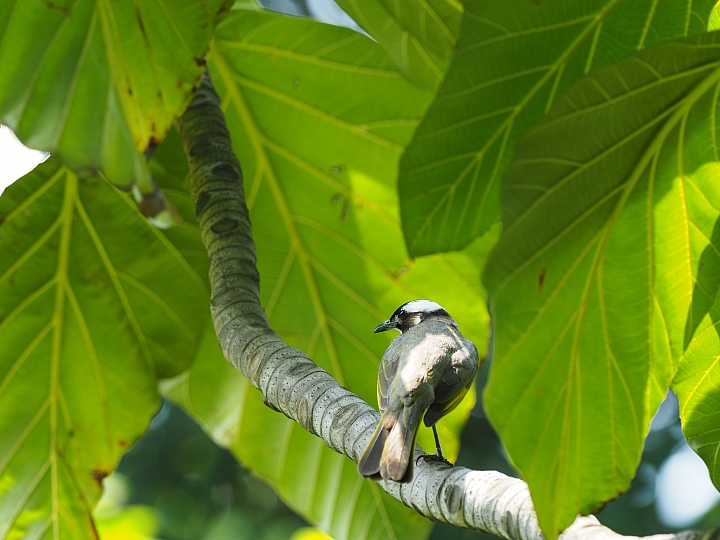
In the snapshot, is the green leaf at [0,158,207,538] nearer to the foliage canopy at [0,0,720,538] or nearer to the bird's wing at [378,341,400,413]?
the foliage canopy at [0,0,720,538]

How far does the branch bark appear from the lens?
1.04 metres

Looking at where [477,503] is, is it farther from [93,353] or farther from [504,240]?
[93,353]

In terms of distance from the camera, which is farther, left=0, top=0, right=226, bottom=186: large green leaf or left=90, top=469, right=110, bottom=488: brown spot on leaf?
left=90, top=469, right=110, bottom=488: brown spot on leaf

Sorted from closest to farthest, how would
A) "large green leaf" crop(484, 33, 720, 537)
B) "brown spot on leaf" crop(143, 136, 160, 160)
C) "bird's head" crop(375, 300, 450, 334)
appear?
"brown spot on leaf" crop(143, 136, 160, 160)
"large green leaf" crop(484, 33, 720, 537)
"bird's head" crop(375, 300, 450, 334)

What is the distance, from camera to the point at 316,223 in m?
2.04

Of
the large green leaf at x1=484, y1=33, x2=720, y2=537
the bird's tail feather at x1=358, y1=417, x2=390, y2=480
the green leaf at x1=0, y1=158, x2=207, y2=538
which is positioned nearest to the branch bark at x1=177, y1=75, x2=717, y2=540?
the bird's tail feather at x1=358, y1=417, x2=390, y2=480

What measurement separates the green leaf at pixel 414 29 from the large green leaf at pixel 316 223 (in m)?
0.25

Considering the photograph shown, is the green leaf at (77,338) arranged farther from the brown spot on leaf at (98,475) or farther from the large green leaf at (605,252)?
the large green leaf at (605,252)

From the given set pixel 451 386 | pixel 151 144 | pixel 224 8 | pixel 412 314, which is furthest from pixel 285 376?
pixel 224 8

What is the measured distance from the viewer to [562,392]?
54.4 inches

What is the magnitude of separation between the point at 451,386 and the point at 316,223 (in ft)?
2.79

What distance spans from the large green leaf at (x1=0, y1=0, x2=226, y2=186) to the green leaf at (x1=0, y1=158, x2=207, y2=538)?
611mm

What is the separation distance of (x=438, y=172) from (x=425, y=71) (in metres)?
0.33

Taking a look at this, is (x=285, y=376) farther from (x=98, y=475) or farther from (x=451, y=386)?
(x=98, y=475)
